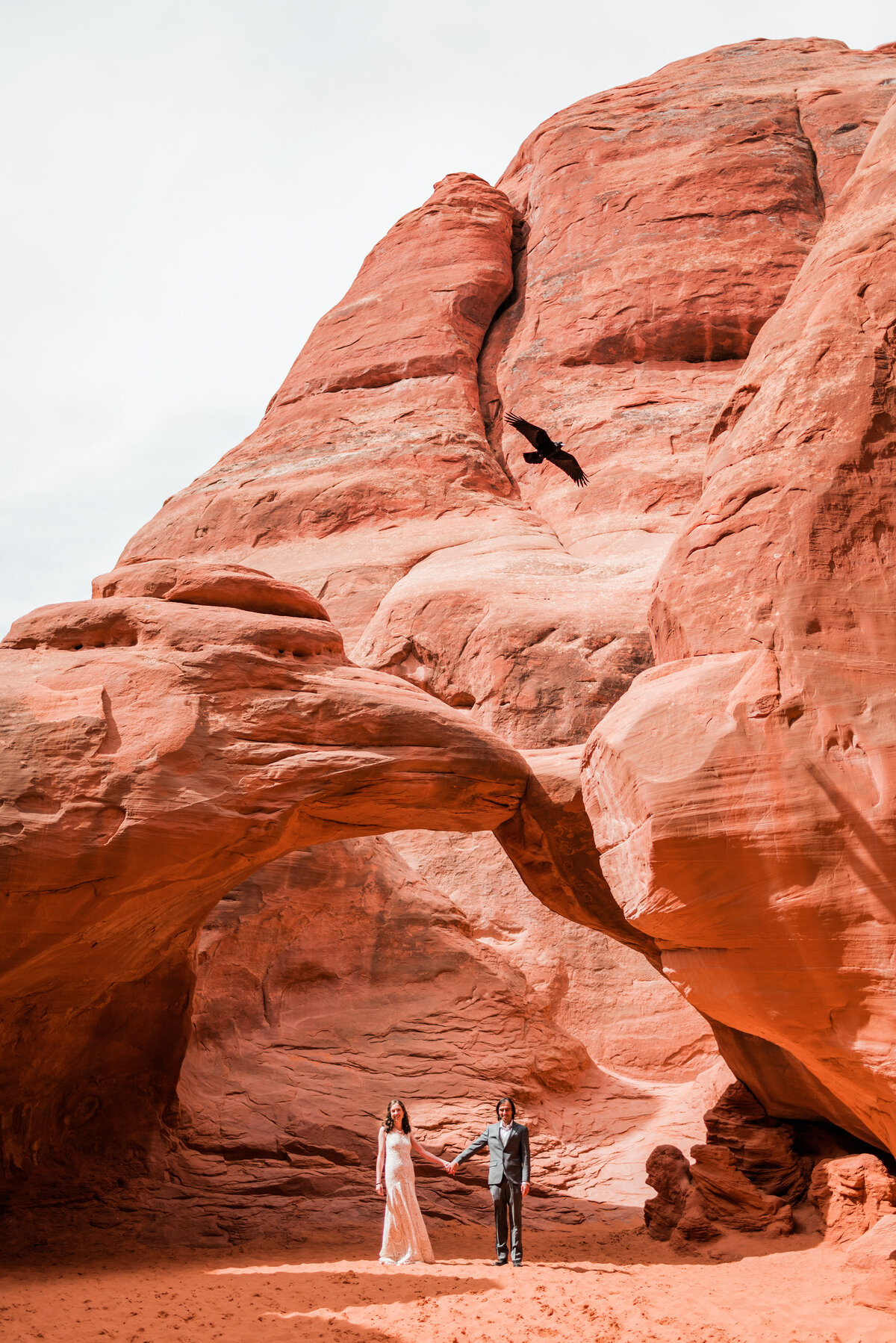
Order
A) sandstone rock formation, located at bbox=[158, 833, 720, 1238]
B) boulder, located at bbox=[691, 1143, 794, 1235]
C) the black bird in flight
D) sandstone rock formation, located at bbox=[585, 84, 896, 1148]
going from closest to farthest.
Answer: sandstone rock formation, located at bbox=[585, 84, 896, 1148], boulder, located at bbox=[691, 1143, 794, 1235], sandstone rock formation, located at bbox=[158, 833, 720, 1238], the black bird in flight

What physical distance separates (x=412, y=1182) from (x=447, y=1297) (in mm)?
1306

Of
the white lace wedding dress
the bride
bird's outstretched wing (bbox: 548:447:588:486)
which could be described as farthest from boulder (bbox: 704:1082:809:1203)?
bird's outstretched wing (bbox: 548:447:588:486)

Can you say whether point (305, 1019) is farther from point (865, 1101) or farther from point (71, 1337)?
point (865, 1101)

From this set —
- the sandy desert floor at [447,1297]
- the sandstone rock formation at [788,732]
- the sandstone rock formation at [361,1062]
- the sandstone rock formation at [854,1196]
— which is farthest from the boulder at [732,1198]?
the sandstone rock formation at [361,1062]

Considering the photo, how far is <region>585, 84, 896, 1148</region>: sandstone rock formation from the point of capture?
24.1ft

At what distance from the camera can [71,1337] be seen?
7.18 m

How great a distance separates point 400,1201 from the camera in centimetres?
902

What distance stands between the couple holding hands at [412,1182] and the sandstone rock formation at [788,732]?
1.82m

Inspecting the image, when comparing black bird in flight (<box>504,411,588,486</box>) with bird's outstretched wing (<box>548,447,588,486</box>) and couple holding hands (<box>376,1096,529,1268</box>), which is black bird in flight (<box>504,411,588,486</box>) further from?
couple holding hands (<box>376,1096,529,1268</box>)

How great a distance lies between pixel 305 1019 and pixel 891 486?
8131 mm

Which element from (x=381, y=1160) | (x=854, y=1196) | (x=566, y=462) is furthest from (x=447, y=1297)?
(x=566, y=462)

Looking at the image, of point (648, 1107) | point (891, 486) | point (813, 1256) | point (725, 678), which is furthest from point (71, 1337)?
point (891, 486)

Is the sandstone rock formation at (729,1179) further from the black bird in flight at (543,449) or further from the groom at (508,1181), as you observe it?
the black bird in flight at (543,449)

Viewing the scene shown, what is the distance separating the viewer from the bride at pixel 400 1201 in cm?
897
